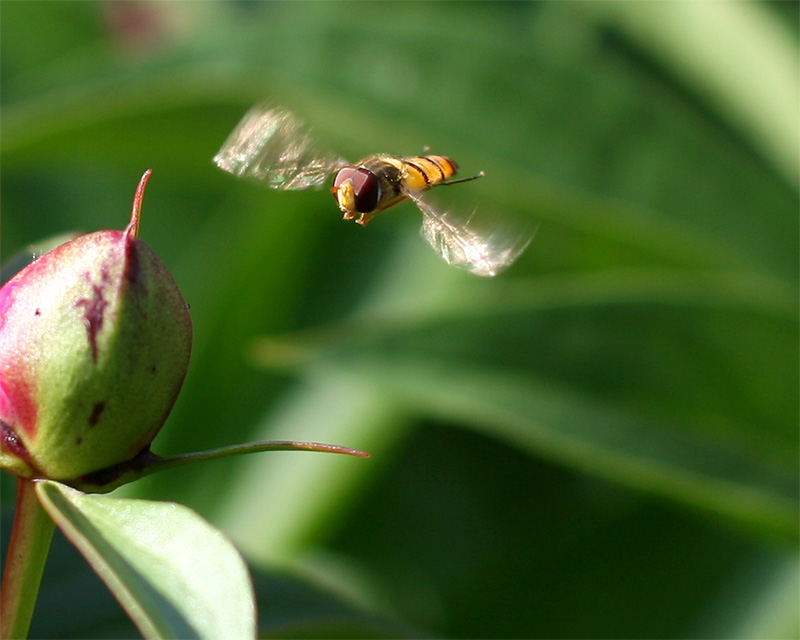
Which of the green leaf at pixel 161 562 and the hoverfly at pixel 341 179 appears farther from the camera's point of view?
the hoverfly at pixel 341 179

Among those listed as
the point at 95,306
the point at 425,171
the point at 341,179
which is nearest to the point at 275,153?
the point at 341,179

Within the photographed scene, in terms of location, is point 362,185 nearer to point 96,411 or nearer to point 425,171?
point 425,171

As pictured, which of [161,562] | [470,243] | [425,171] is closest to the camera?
[161,562]

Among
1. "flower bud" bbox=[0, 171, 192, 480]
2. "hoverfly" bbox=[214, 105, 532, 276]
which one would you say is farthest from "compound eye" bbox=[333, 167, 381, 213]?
"flower bud" bbox=[0, 171, 192, 480]

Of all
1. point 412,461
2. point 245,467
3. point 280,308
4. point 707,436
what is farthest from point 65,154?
Answer: point 707,436

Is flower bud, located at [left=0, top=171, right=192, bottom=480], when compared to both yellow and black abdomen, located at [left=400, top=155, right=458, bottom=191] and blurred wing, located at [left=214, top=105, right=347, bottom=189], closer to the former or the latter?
blurred wing, located at [left=214, top=105, right=347, bottom=189]

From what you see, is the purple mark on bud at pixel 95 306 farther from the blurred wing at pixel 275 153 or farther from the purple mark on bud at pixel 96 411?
the blurred wing at pixel 275 153

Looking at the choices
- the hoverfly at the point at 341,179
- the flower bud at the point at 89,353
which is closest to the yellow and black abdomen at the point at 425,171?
the hoverfly at the point at 341,179
